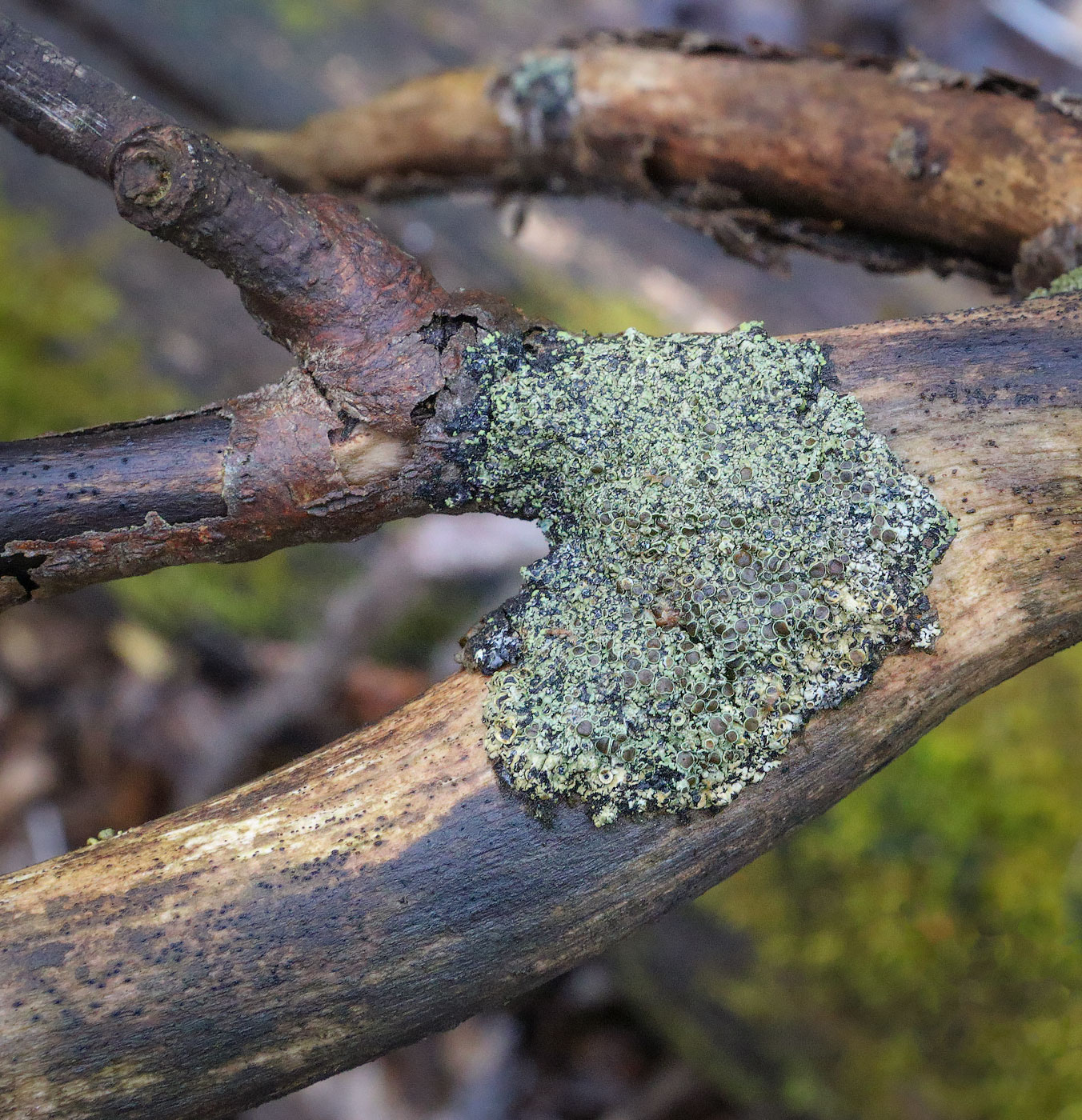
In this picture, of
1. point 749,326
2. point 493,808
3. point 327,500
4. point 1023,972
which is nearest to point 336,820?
point 493,808

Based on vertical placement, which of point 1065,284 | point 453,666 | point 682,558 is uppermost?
point 453,666

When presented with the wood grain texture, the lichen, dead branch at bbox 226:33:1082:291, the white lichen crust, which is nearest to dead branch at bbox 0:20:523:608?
the white lichen crust

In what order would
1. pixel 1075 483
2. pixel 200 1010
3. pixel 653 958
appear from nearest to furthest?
pixel 200 1010, pixel 1075 483, pixel 653 958

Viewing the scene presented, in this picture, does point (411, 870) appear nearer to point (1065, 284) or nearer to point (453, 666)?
point (1065, 284)

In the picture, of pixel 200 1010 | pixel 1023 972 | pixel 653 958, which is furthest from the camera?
pixel 653 958

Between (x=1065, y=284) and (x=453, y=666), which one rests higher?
(x=453, y=666)

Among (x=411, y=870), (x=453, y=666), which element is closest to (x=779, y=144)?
(x=411, y=870)

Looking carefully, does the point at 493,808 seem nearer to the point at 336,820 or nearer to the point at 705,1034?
the point at 336,820
